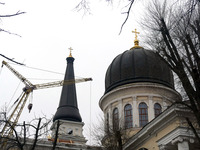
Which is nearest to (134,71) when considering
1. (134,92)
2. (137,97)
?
(134,92)

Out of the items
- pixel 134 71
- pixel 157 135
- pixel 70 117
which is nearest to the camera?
pixel 157 135

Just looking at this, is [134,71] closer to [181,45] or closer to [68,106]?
[181,45]

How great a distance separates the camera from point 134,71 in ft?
110

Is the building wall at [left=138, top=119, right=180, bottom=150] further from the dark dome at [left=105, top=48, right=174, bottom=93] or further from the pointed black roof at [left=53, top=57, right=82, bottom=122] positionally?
the pointed black roof at [left=53, top=57, right=82, bottom=122]

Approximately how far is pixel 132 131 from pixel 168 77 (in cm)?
668

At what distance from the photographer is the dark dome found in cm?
3269

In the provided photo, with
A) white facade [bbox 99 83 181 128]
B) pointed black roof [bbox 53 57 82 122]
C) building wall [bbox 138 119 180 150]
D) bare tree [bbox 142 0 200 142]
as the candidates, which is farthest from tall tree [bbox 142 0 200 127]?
pointed black roof [bbox 53 57 82 122]

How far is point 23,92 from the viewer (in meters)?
70.8

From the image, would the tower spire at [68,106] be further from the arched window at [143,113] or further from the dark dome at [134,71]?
the arched window at [143,113]

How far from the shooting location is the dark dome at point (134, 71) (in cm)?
3269

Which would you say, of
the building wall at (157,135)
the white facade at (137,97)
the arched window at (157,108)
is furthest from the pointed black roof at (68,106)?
the building wall at (157,135)

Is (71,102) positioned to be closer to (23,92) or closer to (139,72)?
(23,92)

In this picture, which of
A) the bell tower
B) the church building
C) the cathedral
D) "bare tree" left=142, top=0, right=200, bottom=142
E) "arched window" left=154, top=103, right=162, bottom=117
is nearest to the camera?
"bare tree" left=142, top=0, right=200, bottom=142

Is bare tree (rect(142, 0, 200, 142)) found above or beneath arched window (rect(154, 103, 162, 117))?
beneath
